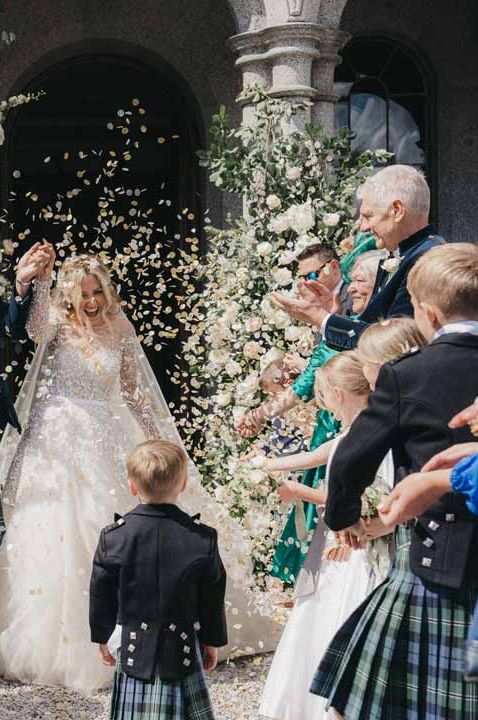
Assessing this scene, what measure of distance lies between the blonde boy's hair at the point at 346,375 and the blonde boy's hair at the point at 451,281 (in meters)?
0.83

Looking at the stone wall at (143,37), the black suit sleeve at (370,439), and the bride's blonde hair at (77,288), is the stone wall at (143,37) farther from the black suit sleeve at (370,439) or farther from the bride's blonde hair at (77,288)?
the black suit sleeve at (370,439)

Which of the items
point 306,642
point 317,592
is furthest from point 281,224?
point 306,642

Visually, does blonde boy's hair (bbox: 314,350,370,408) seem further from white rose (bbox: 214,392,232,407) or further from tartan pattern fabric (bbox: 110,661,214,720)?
white rose (bbox: 214,392,232,407)

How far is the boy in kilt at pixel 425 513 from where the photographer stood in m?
2.62

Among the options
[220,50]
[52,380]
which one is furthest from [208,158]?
[220,50]

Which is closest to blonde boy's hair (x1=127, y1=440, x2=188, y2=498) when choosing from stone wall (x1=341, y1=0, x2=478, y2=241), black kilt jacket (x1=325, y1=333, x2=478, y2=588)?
black kilt jacket (x1=325, y1=333, x2=478, y2=588)

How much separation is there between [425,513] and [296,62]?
4855 millimetres

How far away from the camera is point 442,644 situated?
2.67 m

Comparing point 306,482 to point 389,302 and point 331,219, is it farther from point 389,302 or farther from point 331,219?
point 331,219

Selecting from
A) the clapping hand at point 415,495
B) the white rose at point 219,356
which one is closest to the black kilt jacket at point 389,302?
the clapping hand at point 415,495

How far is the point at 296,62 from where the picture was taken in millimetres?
6992

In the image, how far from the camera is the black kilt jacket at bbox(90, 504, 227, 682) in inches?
138

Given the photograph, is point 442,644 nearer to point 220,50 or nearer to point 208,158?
point 208,158

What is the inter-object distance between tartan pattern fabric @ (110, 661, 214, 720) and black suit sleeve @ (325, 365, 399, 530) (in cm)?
116
